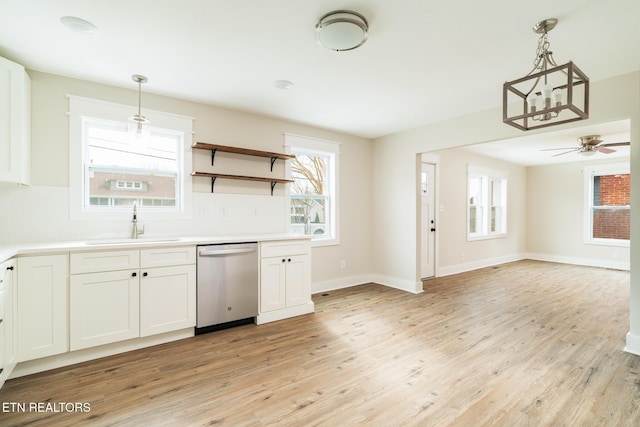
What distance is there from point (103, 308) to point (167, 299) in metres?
0.49

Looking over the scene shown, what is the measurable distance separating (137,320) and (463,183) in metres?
6.14

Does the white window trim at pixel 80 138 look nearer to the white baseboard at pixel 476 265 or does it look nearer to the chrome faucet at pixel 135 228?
the chrome faucet at pixel 135 228

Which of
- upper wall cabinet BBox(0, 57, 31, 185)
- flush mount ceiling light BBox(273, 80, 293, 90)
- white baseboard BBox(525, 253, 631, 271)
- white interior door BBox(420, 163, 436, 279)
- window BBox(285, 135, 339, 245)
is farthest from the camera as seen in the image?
white baseboard BBox(525, 253, 631, 271)

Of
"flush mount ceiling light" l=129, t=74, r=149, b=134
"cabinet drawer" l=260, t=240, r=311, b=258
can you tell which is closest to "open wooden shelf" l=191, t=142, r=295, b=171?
"flush mount ceiling light" l=129, t=74, r=149, b=134

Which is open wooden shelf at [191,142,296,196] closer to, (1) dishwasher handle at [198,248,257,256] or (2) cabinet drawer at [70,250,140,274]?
(1) dishwasher handle at [198,248,257,256]

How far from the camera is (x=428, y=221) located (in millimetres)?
5637

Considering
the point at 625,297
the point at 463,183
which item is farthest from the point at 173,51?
the point at 625,297

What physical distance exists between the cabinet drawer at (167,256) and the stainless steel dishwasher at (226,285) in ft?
0.29

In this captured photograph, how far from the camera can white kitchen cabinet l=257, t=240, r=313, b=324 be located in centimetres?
340

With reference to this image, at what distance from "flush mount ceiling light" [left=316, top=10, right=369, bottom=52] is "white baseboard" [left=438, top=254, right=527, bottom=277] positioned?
480 cm

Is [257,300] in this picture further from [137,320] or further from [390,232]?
[390,232]

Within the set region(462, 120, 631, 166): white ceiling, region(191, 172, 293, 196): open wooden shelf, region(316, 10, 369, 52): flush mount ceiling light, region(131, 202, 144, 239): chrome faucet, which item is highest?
region(462, 120, 631, 166): white ceiling

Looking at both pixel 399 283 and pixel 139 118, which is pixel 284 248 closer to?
pixel 139 118

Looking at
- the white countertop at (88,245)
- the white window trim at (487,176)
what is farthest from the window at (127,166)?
the white window trim at (487,176)
